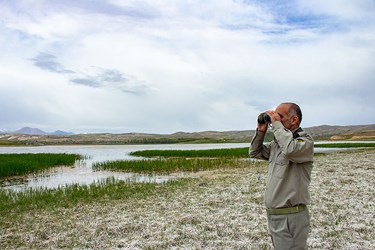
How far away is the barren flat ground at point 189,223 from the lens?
7355mm

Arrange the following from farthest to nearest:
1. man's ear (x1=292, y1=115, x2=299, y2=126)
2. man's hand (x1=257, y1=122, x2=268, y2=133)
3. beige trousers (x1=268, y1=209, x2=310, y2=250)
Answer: man's hand (x1=257, y1=122, x2=268, y2=133), man's ear (x1=292, y1=115, x2=299, y2=126), beige trousers (x1=268, y1=209, x2=310, y2=250)

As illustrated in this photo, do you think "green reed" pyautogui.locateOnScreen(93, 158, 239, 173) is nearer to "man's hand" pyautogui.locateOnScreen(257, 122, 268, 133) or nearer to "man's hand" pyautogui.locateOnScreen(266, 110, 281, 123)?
"man's hand" pyautogui.locateOnScreen(257, 122, 268, 133)

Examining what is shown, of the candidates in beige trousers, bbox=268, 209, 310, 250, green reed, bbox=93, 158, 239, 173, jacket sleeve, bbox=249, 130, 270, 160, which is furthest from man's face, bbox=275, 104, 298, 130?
green reed, bbox=93, 158, 239, 173

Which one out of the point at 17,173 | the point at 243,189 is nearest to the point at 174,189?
the point at 243,189

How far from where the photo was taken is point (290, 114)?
3.91m

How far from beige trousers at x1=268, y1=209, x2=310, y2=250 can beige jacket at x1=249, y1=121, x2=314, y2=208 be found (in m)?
0.14

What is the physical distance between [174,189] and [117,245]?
23.4 feet

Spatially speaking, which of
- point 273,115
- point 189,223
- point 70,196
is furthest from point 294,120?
point 70,196

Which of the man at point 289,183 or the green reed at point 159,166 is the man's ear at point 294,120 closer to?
the man at point 289,183

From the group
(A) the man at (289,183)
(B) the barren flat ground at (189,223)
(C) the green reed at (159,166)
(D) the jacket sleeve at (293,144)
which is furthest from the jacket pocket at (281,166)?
(C) the green reed at (159,166)

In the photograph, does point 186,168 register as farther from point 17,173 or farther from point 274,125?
point 274,125

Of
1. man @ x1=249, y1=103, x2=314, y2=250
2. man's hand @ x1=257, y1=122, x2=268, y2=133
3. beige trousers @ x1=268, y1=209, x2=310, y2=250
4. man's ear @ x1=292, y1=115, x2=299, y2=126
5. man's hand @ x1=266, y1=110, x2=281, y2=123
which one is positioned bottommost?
beige trousers @ x1=268, y1=209, x2=310, y2=250

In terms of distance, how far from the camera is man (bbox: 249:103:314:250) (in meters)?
3.72

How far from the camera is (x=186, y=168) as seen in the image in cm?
2434
